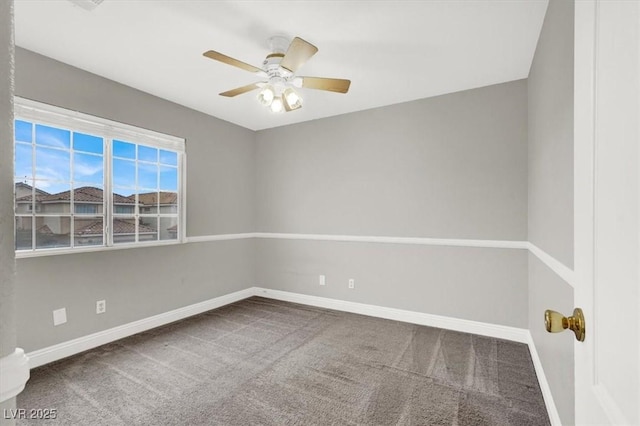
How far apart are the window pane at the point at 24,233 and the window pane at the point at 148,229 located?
899 millimetres

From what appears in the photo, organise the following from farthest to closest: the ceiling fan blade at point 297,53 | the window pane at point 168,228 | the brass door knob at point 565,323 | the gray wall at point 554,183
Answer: the window pane at point 168,228
the ceiling fan blade at point 297,53
the gray wall at point 554,183
the brass door knob at point 565,323

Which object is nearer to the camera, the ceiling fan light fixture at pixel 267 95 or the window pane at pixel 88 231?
the ceiling fan light fixture at pixel 267 95

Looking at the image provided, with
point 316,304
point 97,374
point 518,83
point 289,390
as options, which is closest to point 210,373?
point 289,390

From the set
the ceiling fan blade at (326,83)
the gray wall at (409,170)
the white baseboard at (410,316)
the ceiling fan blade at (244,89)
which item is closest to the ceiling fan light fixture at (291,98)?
the ceiling fan blade at (326,83)

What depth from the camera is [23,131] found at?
2359mm

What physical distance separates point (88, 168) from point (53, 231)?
0.63 m

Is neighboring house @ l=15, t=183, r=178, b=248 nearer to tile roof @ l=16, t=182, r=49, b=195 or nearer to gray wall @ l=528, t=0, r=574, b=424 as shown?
tile roof @ l=16, t=182, r=49, b=195

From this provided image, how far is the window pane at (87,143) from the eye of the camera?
2.67 m

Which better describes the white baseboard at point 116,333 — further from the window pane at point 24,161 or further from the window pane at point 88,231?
the window pane at point 24,161

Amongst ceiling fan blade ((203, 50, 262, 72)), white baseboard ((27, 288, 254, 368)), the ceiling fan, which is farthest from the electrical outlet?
ceiling fan blade ((203, 50, 262, 72))

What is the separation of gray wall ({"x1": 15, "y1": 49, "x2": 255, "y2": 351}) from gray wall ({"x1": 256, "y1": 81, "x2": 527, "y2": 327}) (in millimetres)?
475

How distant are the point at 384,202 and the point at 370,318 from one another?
1380 millimetres

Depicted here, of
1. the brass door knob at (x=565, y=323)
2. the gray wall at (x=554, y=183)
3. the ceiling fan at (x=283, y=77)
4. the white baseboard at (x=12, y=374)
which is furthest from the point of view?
the ceiling fan at (x=283, y=77)

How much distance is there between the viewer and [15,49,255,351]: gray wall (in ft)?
7.86
